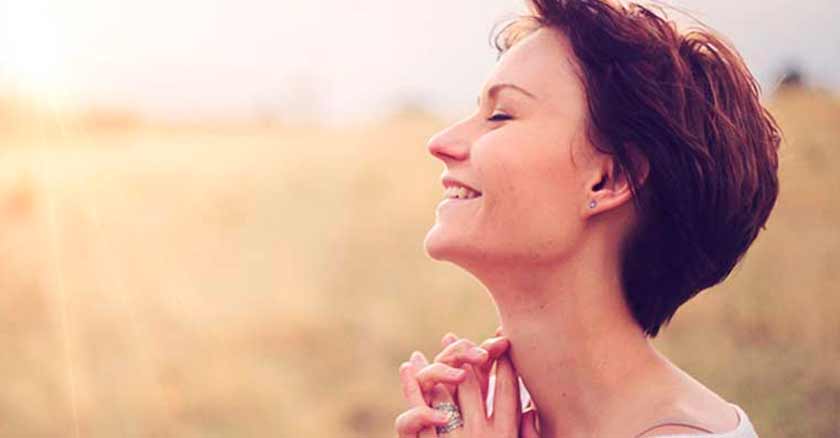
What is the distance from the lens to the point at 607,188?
1.50 m

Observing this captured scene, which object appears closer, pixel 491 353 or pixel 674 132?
pixel 674 132

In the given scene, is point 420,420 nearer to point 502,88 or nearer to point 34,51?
point 502,88

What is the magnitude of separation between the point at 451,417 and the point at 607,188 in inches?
14.9

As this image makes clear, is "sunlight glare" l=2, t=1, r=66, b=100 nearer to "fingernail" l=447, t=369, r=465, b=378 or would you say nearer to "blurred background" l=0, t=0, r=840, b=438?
"blurred background" l=0, t=0, r=840, b=438

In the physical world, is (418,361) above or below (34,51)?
below

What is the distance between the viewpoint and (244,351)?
5.07 meters

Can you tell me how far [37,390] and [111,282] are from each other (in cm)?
58

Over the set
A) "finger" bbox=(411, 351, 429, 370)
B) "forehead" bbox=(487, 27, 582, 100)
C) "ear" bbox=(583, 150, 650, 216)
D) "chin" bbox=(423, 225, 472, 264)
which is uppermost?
"forehead" bbox=(487, 27, 582, 100)

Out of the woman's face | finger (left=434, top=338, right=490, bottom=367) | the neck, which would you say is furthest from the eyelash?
finger (left=434, top=338, right=490, bottom=367)

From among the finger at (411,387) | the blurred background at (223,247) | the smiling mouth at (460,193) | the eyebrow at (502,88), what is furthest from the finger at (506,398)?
the blurred background at (223,247)

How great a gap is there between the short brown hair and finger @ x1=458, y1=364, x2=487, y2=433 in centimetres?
25

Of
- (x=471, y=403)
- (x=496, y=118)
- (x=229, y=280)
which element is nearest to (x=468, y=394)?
(x=471, y=403)

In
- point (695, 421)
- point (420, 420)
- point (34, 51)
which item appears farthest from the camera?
point (34, 51)

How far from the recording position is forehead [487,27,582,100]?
1497 mm
